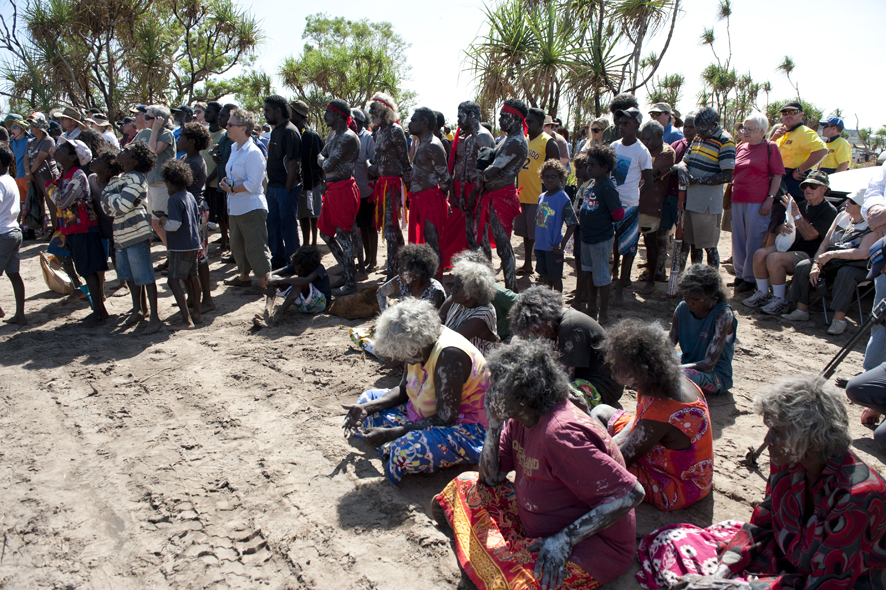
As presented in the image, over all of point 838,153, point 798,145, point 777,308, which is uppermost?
point 798,145

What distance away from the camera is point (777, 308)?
585 cm

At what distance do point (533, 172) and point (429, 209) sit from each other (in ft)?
5.29

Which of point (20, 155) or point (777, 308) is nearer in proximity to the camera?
point (777, 308)

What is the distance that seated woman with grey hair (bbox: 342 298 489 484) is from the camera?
9.61ft

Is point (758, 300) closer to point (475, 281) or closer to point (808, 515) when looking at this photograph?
point (475, 281)

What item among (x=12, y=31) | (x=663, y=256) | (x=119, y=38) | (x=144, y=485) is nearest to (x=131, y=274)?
(x=144, y=485)

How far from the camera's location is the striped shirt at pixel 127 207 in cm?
518

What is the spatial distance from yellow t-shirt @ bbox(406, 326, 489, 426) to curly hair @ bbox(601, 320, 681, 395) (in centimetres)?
78

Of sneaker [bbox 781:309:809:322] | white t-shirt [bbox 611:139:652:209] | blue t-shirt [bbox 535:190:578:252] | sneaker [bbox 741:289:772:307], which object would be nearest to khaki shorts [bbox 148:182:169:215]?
blue t-shirt [bbox 535:190:578:252]

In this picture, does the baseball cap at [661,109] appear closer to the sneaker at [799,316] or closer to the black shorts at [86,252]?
the sneaker at [799,316]

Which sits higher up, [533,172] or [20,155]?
[20,155]

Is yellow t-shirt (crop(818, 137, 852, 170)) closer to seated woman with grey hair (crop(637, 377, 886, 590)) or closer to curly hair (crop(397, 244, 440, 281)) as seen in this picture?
curly hair (crop(397, 244, 440, 281))

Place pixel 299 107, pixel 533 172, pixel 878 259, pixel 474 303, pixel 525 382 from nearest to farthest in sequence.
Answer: pixel 525 382 < pixel 474 303 < pixel 878 259 < pixel 533 172 < pixel 299 107

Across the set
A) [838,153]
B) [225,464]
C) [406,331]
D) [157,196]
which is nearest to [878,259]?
[406,331]
